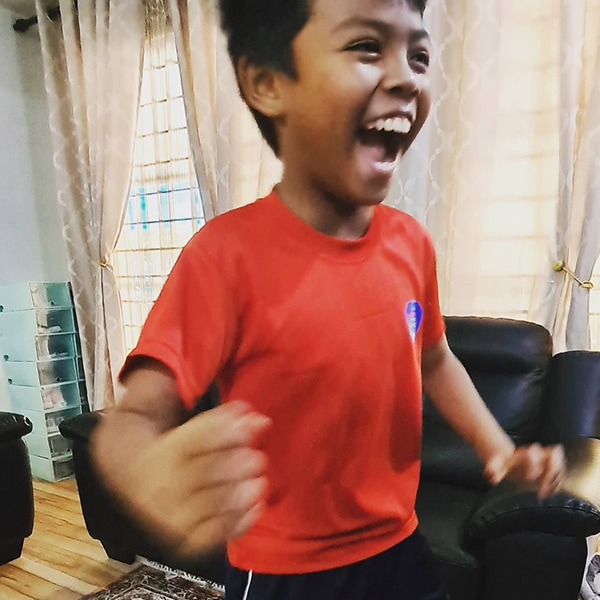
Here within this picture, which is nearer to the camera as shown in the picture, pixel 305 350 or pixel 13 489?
pixel 305 350

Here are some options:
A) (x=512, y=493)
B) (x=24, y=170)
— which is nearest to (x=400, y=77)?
→ (x=512, y=493)

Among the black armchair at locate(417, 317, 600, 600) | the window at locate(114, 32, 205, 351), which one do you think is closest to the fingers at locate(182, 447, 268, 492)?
the black armchair at locate(417, 317, 600, 600)

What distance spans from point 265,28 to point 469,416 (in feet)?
1.26

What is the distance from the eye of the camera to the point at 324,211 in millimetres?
420

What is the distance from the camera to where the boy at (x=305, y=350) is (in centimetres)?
33

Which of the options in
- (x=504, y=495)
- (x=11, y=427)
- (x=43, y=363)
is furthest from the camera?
(x=43, y=363)

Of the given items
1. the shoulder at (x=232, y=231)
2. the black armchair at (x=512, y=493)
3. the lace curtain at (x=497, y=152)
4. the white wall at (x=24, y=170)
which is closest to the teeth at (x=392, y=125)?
the shoulder at (x=232, y=231)

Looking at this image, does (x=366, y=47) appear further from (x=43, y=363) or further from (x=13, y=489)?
(x=43, y=363)

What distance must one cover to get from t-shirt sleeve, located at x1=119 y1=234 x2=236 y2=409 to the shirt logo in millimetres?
145

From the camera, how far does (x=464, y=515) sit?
1442 millimetres

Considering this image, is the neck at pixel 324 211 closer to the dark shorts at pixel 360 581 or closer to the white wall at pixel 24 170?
the dark shorts at pixel 360 581

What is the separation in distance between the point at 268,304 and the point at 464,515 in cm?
124

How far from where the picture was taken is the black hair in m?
0.36

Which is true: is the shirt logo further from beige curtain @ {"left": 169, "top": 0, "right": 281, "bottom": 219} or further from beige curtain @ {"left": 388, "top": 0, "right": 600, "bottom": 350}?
beige curtain @ {"left": 169, "top": 0, "right": 281, "bottom": 219}
